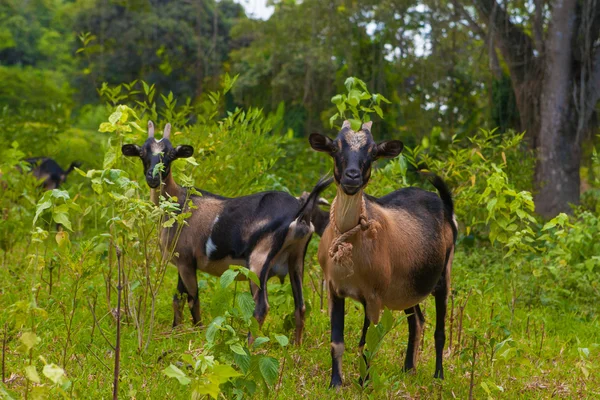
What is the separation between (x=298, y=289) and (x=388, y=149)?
6.27ft

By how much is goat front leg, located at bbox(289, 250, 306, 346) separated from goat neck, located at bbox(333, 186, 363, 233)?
5.20ft

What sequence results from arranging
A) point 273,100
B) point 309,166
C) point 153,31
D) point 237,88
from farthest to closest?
1. point 153,31
2. point 237,88
3. point 273,100
4. point 309,166

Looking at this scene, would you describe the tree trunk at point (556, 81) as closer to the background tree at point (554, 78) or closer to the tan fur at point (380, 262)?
the background tree at point (554, 78)

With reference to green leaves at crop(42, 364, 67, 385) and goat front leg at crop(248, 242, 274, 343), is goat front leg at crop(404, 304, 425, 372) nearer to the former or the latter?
goat front leg at crop(248, 242, 274, 343)

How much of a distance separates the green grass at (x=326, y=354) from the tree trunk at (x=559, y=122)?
5.03 m

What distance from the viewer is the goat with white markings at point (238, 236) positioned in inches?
216

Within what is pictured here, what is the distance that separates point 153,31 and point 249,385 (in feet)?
65.9

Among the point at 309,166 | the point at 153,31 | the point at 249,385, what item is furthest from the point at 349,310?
the point at 153,31

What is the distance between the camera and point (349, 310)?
663 cm

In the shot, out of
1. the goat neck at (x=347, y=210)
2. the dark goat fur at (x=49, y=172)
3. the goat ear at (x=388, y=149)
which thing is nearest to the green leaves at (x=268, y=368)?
the goat neck at (x=347, y=210)

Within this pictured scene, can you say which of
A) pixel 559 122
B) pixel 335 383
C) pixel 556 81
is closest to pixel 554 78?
pixel 556 81

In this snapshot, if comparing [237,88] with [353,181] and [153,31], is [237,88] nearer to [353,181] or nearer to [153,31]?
[153,31]

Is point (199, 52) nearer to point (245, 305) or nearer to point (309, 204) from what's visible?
point (309, 204)

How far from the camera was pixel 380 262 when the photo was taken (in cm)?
430
